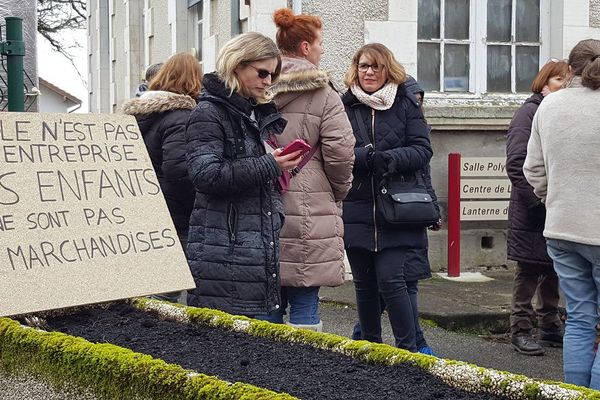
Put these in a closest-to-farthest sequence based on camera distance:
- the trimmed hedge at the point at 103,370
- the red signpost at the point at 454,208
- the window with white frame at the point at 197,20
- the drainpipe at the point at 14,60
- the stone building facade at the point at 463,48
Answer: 1. the trimmed hedge at the point at 103,370
2. the drainpipe at the point at 14,60
3. the red signpost at the point at 454,208
4. the stone building facade at the point at 463,48
5. the window with white frame at the point at 197,20

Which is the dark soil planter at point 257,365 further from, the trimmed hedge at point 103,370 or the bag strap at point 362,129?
the bag strap at point 362,129

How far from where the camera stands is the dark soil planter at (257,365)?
3371 millimetres

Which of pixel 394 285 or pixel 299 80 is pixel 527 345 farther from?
pixel 299 80

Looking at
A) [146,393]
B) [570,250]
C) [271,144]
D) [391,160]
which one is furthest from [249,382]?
[391,160]

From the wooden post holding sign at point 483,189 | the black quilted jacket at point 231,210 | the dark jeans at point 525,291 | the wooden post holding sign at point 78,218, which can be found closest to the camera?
the wooden post holding sign at point 78,218

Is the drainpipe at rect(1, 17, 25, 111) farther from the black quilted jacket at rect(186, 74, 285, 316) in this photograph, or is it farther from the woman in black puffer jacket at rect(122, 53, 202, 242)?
the black quilted jacket at rect(186, 74, 285, 316)

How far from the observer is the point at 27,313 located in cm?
418

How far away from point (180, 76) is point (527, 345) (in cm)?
276

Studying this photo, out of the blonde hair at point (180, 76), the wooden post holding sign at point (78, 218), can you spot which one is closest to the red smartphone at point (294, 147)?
the wooden post holding sign at point (78, 218)

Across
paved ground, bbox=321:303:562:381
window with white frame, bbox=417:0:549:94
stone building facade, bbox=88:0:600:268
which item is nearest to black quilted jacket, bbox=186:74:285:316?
paved ground, bbox=321:303:562:381

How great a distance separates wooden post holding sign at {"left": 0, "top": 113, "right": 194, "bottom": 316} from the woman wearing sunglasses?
0.90 m

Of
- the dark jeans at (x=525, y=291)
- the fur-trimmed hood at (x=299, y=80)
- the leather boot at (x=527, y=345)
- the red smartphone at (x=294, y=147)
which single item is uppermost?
the fur-trimmed hood at (x=299, y=80)

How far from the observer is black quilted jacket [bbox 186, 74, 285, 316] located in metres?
4.75

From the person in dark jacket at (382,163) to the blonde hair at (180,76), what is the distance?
3.28 ft
